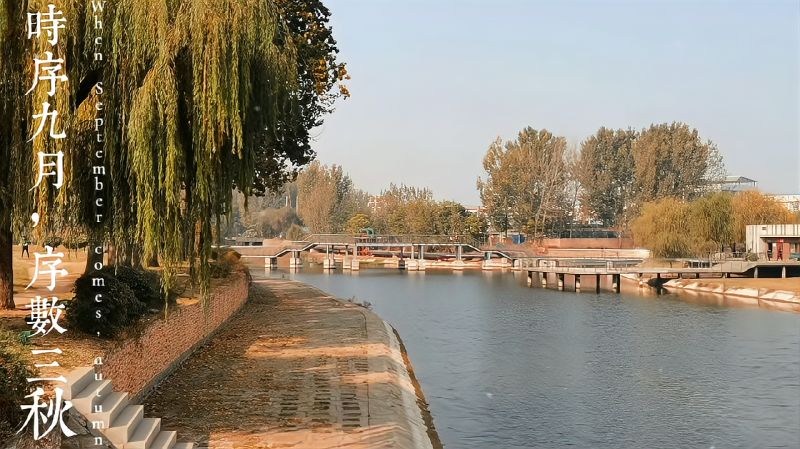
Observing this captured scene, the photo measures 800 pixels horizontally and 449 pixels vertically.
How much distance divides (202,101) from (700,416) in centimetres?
1247

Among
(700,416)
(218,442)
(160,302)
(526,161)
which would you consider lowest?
(700,416)

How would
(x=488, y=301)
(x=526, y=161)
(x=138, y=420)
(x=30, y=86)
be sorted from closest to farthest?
(x=138, y=420) < (x=30, y=86) < (x=488, y=301) < (x=526, y=161)

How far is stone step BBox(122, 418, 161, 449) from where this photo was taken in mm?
8094

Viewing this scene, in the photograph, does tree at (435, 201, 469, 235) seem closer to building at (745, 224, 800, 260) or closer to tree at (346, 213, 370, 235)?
tree at (346, 213, 370, 235)

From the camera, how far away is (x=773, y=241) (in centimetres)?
5369

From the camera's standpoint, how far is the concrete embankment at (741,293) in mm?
38062

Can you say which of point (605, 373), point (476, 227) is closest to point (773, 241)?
point (476, 227)

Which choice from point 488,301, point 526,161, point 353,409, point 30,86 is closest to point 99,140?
point 30,86

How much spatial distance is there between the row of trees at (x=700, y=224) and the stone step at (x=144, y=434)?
51.0 meters

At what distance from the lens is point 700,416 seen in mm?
16094

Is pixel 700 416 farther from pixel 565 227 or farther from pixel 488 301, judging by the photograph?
pixel 565 227

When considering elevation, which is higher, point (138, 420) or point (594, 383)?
point (138, 420)

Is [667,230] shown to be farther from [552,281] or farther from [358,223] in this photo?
[358,223]

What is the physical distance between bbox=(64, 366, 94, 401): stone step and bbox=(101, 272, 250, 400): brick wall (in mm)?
918
